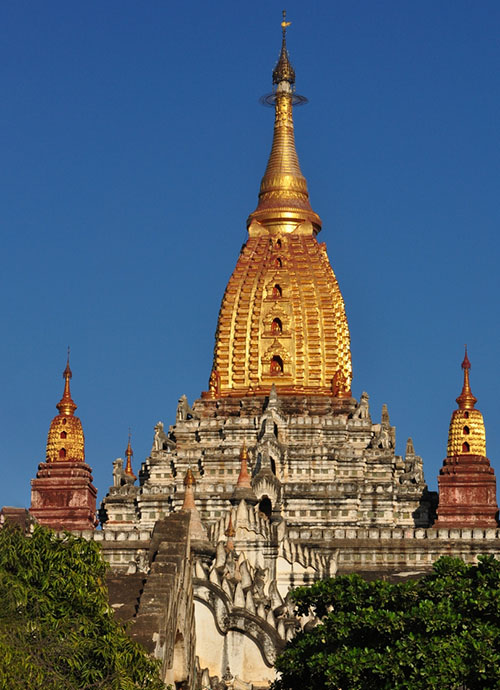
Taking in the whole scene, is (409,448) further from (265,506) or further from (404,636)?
(404,636)

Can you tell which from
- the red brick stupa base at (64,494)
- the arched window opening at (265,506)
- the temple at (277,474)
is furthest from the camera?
the red brick stupa base at (64,494)

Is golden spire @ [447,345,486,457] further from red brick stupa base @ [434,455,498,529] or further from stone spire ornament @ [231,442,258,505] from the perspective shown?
stone spire ornament @ [231,442,258,505]

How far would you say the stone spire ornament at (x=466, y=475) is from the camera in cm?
7788

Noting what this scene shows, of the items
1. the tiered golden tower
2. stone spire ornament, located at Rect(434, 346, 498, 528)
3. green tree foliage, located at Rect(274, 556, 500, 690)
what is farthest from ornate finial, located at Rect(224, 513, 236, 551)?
the tiered golden tower

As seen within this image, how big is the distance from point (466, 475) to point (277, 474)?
Result: 8.66m

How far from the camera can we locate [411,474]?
261 ft

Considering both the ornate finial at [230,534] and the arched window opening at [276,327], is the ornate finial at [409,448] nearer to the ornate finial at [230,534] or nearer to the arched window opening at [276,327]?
the arched window opening at [276,327]

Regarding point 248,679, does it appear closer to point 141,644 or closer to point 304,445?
point 141,644

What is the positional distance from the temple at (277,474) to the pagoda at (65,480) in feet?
0.24

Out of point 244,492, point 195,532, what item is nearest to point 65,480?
point 244,492

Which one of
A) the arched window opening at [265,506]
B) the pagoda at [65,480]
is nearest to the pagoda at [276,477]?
the arched window opening at [265,506]

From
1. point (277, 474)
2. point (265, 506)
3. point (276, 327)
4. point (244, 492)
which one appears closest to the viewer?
point (244, 492)

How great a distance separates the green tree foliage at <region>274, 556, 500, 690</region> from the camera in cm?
3566

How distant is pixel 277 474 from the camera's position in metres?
74.8
